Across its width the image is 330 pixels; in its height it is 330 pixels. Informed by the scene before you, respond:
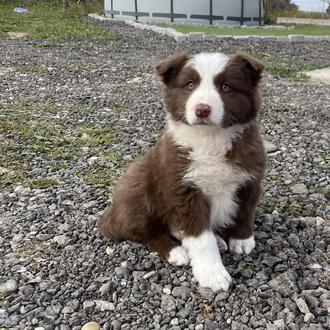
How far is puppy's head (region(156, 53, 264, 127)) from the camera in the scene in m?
3.14

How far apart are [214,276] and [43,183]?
236cm

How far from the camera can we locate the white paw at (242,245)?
11.8 ft

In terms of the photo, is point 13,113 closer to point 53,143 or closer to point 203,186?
point 53,143

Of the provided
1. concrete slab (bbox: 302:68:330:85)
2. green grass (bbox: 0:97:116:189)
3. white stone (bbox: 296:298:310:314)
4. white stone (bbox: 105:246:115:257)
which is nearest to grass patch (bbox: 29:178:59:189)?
green grass (bbox: 0:97:116:189)

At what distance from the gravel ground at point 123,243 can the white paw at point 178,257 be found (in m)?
0.05

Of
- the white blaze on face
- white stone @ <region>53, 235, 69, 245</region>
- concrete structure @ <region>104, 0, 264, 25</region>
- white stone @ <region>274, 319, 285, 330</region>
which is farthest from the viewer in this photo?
concrete structure @ <region>104, 0, 264, 25</region>

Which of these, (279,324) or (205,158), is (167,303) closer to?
(279,324)

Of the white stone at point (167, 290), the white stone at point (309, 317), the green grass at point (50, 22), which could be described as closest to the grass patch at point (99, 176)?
the white stone at point (167, 290)

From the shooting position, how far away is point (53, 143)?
6.27 metres

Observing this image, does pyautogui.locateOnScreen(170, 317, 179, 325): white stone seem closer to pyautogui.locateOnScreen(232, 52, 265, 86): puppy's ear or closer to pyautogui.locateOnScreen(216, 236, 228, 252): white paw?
pyautogui.locateOnScreen(216, 236, 228, 252): white paw

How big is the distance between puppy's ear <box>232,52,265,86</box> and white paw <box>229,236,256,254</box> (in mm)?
1086

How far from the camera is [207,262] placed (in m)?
3.27

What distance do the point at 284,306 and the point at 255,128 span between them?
3.67 ft

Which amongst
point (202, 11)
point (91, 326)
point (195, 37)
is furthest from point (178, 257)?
point (202, 11)
